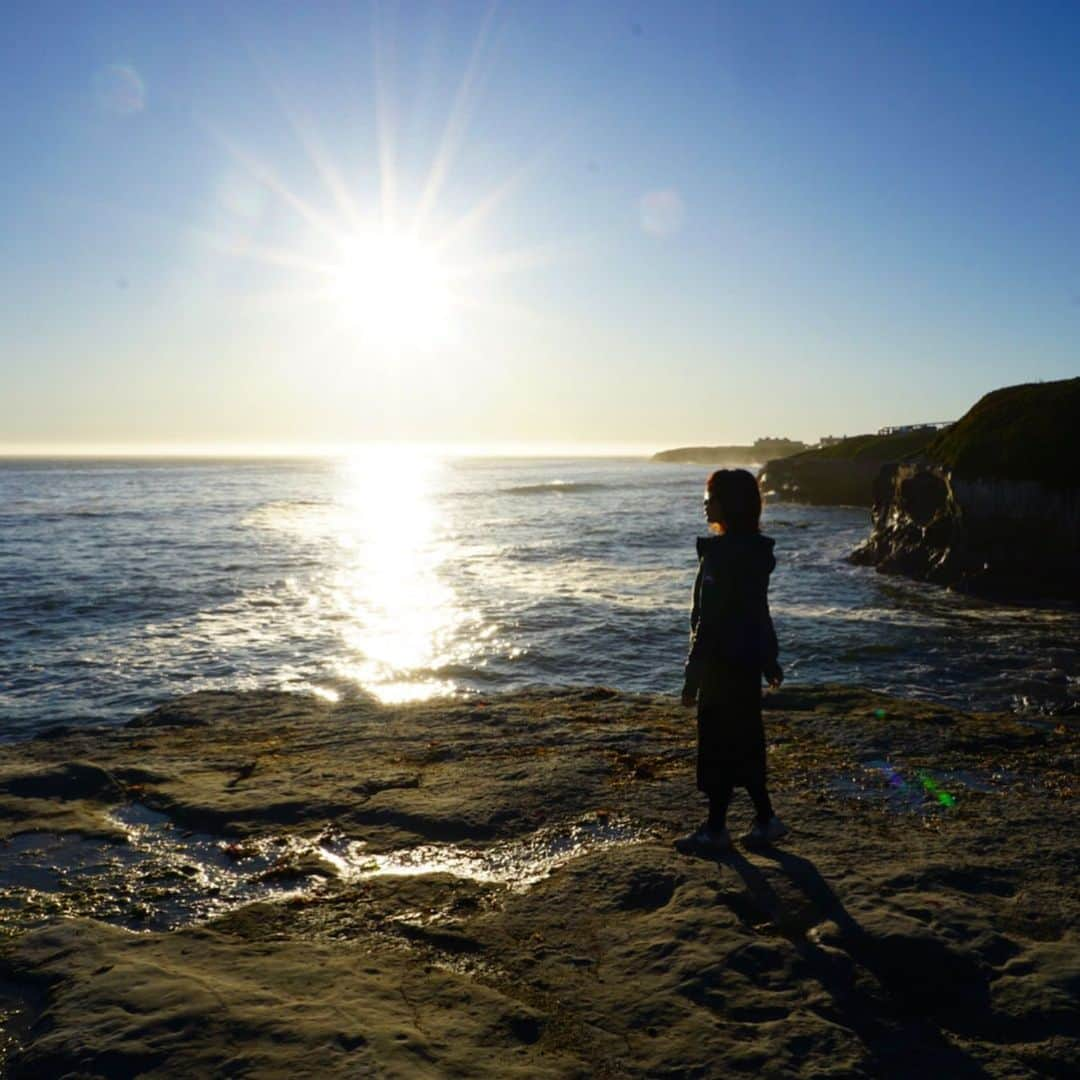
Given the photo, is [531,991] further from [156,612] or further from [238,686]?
[156,612]

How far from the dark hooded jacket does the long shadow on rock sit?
5.02 ft

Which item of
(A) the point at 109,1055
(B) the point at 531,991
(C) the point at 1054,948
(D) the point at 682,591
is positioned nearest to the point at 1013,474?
(D) the point at 682,591

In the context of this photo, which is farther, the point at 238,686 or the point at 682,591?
the point at 682,591

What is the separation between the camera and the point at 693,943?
4840mm

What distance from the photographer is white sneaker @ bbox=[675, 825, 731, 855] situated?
20.2ft

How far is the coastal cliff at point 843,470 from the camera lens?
65625 mm

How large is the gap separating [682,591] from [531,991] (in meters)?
20.5

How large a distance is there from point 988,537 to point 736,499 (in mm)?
23122

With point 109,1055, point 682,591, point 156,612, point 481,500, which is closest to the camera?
point 109,1055

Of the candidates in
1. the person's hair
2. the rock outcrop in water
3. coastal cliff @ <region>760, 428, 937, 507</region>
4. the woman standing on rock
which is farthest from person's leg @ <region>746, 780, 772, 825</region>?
coastal cliff @ <region>760, 428, 937, 507</region>

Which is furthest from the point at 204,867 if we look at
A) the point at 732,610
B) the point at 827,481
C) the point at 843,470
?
the point at 827,481

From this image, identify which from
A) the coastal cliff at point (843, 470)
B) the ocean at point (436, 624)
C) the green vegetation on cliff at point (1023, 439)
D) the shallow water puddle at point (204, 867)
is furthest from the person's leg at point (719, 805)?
the coastal cliff at point (843, 470)

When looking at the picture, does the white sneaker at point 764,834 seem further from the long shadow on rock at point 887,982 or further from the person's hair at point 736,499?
the person's hair at point 736,499

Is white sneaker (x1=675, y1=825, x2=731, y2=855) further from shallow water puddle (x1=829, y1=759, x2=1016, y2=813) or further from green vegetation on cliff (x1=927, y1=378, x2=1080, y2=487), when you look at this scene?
green vegetation on cliff (x1=927, y1=378, x2=1080, y2=487)
